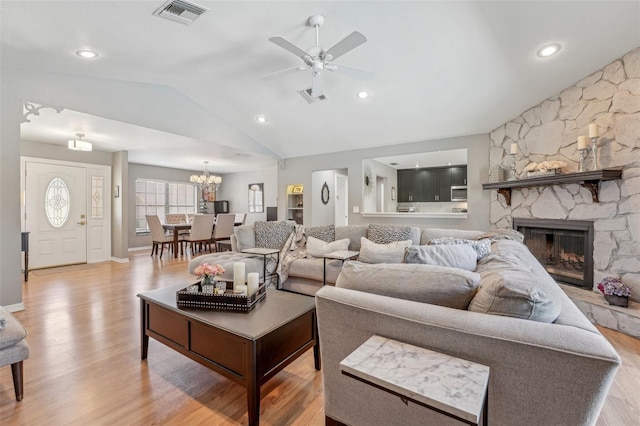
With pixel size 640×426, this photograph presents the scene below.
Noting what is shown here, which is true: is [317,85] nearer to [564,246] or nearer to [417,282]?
[417,282]

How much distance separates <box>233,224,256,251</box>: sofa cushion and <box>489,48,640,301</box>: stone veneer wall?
3.85m

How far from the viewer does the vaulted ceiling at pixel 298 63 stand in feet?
7.97

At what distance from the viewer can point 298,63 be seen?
3.42 m

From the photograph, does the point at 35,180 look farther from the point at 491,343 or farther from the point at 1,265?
the point at 491,343

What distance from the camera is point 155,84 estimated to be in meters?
4.16

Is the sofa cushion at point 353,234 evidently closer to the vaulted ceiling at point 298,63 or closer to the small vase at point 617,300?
the vaulted ceiling at point 298,63

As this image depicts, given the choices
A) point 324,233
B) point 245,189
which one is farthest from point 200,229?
point 324,233

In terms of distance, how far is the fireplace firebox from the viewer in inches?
129

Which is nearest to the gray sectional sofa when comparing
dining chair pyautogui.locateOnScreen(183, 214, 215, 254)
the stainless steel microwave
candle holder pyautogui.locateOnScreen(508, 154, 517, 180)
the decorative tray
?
the decorative tray

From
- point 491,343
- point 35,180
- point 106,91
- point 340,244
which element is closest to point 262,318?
point 491,343

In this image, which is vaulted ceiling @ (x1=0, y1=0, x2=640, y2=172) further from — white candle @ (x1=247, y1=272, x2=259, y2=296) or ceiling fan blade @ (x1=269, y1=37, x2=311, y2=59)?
white candle @ (x1=247, y1=272, x2=259, y2=296)

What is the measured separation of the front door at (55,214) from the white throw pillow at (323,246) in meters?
5.29

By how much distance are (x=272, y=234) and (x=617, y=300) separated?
12.8ft

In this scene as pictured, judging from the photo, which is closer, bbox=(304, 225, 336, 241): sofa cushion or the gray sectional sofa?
the gray sectional sofa
